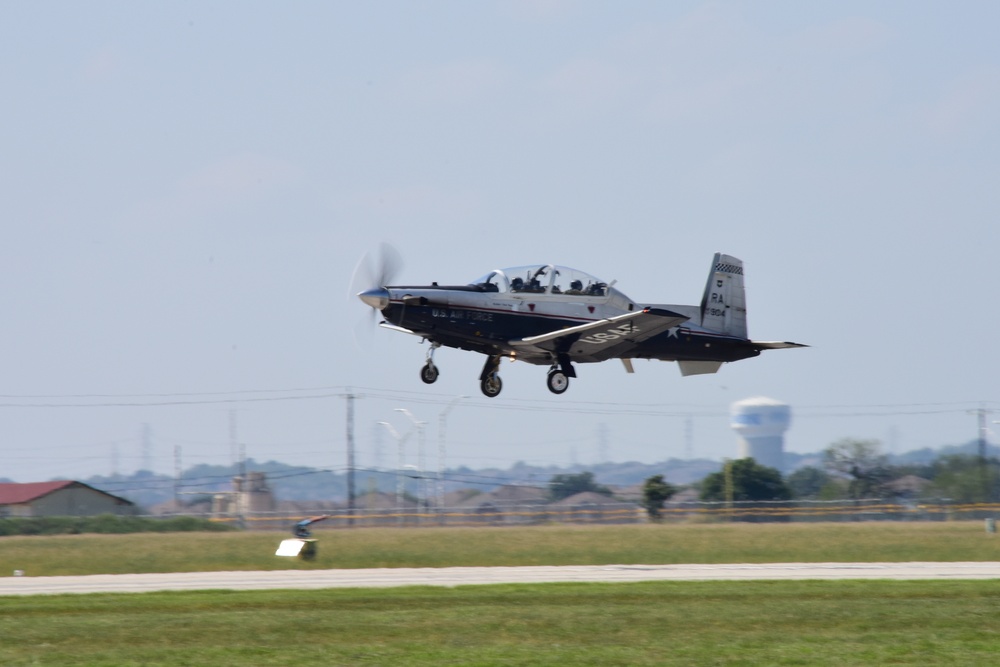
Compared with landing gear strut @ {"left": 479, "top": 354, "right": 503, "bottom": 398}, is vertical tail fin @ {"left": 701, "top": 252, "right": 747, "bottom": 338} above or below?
above

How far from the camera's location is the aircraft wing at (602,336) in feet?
95.4

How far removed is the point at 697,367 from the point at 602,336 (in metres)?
4.67

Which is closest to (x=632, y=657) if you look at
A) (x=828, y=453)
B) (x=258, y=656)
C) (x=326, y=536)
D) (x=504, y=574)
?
(x=258, y=656)

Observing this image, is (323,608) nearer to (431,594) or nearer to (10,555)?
(431,594)

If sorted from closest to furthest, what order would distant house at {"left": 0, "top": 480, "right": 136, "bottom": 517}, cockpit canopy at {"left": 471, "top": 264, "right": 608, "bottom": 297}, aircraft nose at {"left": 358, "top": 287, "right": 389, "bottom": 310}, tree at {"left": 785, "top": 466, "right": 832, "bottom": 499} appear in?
aircraft nose at {"left": 358, "top": 287, "right": 389, "bottom": 310} → cockpit canopy at {"left": 471, "top": 264, "right": 608, "bottom": 297} → distant house at {"left": 0, "top": 480, "right": 136, "bottom": 517} → tree at {"left": 785, "top": 466, "right": 832, "bottom": 499}

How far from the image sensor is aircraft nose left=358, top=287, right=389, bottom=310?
2769 centimetres

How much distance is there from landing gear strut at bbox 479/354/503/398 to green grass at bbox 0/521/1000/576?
918cm

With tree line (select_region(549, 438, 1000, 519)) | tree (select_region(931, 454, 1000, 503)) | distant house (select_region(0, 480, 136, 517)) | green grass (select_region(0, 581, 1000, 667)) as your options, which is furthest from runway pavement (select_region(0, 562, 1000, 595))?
tree (select_region(931, 454, 1000, 503))

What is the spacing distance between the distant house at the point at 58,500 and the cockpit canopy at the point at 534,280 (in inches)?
1714

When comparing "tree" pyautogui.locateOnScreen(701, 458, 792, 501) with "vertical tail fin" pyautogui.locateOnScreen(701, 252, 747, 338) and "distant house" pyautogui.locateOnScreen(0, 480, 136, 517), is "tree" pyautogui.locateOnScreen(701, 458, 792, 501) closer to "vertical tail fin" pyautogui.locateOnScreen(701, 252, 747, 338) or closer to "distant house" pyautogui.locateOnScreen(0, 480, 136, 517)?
"distant house" pyautogui.locateOnScreen(0, 480, 136, 517)

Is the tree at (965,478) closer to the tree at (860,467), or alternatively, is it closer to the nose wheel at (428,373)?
the tree at (860,467)

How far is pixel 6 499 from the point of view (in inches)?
2625

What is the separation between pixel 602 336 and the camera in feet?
98.1

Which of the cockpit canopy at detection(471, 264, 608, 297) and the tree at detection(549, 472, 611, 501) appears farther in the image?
the tree at detection(549, 472, 611, 501)
